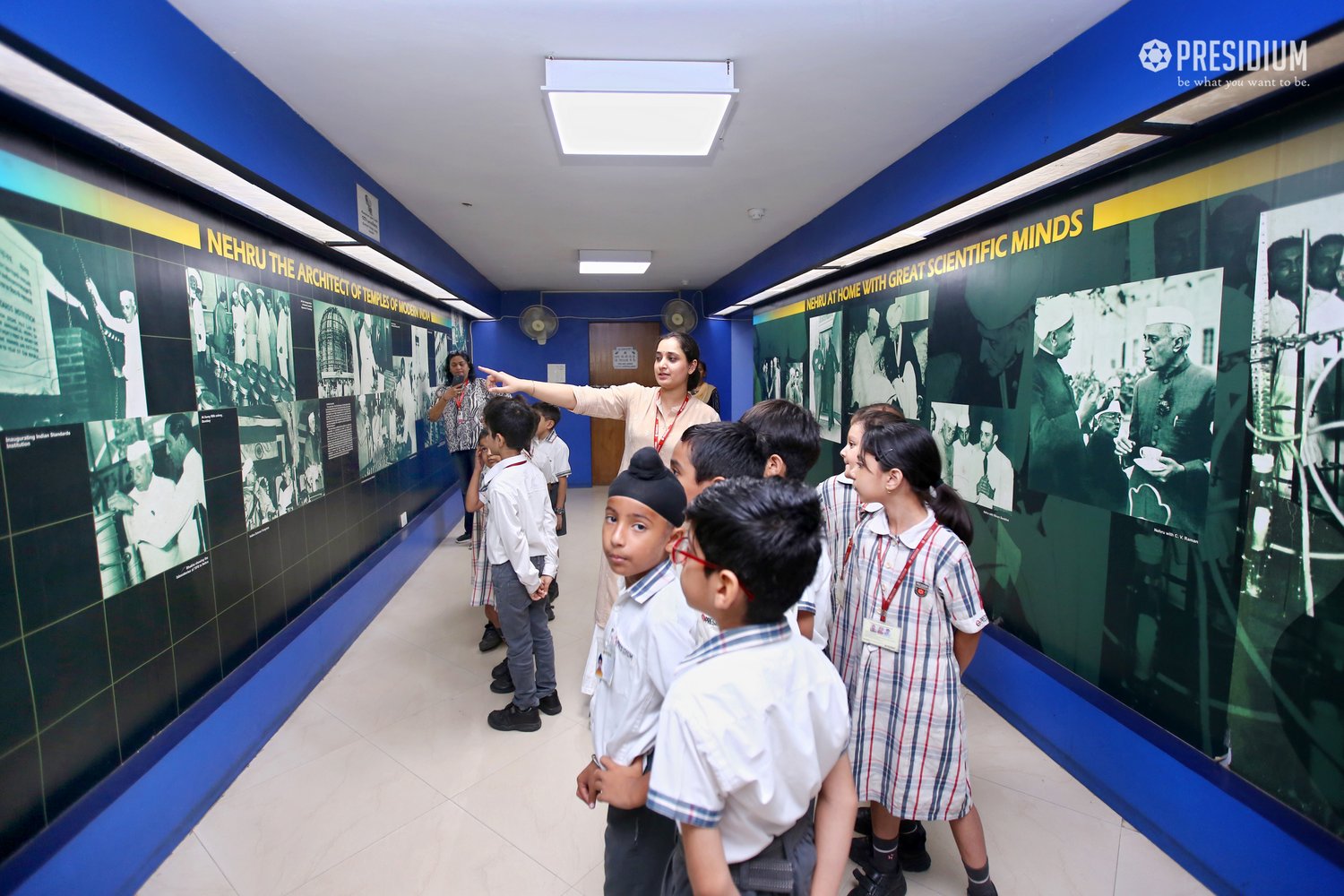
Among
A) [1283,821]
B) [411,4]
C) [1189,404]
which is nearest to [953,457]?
[1189,404]

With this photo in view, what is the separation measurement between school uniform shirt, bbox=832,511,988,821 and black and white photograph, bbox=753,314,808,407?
384 cm

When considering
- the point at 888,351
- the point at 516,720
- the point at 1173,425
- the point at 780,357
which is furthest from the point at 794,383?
the point at 516,720

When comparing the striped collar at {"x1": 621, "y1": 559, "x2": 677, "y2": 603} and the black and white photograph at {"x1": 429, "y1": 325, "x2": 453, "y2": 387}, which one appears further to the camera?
the black and white photograph at {"x1": 429, "y1": 325, "x2": 453, "y2": 387}

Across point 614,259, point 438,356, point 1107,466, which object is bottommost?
point 1107,466

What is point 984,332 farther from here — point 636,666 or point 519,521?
point 636,666

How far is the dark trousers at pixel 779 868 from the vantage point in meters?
1.03

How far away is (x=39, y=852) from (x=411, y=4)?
256 cm

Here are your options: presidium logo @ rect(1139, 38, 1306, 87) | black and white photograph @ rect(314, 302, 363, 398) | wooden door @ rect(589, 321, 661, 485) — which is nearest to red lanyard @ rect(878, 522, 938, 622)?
presidium logo @ rect(1139, 38, 1306, 87)

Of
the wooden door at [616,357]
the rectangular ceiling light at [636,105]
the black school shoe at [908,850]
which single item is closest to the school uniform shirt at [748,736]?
the black school shoe at [908,850]

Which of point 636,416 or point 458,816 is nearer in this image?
point 458,816

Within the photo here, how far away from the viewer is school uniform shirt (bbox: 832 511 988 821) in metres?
1.71

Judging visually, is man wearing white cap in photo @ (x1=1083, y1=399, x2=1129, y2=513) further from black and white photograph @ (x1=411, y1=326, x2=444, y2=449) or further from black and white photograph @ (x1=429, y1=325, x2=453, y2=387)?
black and white photograph @ (x1=429, y1=325, x2=453, y2=387)

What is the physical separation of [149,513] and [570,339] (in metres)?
7.00

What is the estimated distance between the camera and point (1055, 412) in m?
2.60
